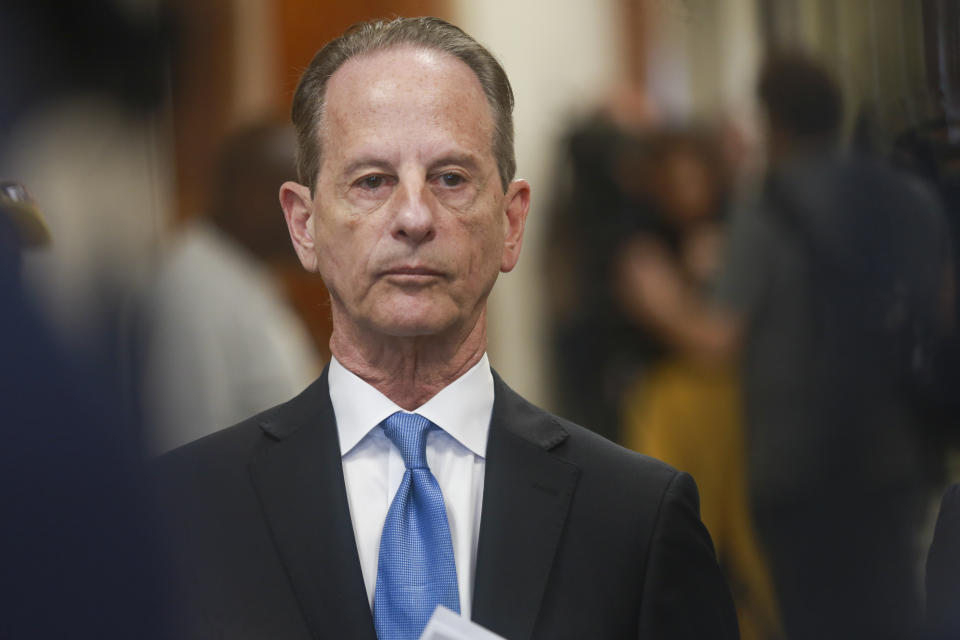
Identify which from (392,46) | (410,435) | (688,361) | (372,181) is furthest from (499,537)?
(688,361)

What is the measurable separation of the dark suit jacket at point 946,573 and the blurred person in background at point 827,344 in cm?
15

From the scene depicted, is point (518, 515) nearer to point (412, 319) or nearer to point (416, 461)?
point (416, 461)

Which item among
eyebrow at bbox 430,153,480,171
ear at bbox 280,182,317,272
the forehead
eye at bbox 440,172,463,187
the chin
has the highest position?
the forehead

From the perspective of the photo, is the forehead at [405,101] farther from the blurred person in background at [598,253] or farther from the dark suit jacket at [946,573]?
the dark suit jacket at [946,573]

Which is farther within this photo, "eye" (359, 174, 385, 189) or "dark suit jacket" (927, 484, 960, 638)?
"dark suit jacket" (927, 484, 960, 638)

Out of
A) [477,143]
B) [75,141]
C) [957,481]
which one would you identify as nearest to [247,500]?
[477,143]

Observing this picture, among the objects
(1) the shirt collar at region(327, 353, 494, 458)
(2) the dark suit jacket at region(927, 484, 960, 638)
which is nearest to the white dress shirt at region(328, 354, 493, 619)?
(1) the shirt collar at region(327, 353, 494, 458)

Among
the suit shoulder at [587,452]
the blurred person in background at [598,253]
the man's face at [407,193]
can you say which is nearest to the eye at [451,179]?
the man's face at [407,193]

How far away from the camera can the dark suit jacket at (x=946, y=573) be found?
1.59 meters

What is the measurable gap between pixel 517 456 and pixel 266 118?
0.72m

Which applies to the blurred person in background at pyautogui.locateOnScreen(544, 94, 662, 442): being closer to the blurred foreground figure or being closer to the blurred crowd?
the blurred crowd

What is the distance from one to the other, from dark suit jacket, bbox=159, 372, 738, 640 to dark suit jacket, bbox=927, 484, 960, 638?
391 millimetres

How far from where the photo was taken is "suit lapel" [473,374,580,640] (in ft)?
4.04

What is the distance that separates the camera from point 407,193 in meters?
1.25
